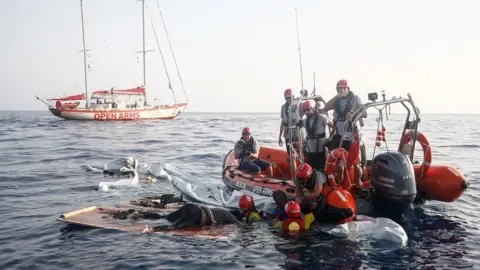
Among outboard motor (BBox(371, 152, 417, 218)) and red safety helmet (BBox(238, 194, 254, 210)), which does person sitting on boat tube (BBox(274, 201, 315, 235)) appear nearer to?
red safety helmet (BBox(238, 194, 254, 210))

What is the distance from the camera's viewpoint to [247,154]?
517 inches

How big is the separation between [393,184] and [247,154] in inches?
203

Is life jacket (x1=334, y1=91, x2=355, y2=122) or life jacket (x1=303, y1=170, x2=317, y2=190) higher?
life jacket (x1=334, y1=91, x2=355, y2=122)

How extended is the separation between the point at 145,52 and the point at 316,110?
53071 mm

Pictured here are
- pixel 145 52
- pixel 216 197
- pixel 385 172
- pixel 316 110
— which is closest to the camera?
pixel 385 172

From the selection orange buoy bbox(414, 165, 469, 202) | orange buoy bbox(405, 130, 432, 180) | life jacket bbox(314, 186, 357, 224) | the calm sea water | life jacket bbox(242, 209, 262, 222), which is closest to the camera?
the calm sea water

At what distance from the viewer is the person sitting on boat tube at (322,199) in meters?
8.45

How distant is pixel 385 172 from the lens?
29.7 feet

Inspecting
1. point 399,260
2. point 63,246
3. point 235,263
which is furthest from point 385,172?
point 63,246

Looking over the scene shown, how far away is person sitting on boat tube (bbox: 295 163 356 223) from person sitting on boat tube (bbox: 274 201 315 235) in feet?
0.89

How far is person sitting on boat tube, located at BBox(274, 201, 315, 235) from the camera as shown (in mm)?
8527

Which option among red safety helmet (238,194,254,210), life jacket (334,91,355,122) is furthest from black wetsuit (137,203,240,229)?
life jacket (334,91,355,122)

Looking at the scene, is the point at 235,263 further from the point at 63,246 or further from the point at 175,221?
the point at 63,246

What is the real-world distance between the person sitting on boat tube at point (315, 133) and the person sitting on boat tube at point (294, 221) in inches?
89.1
